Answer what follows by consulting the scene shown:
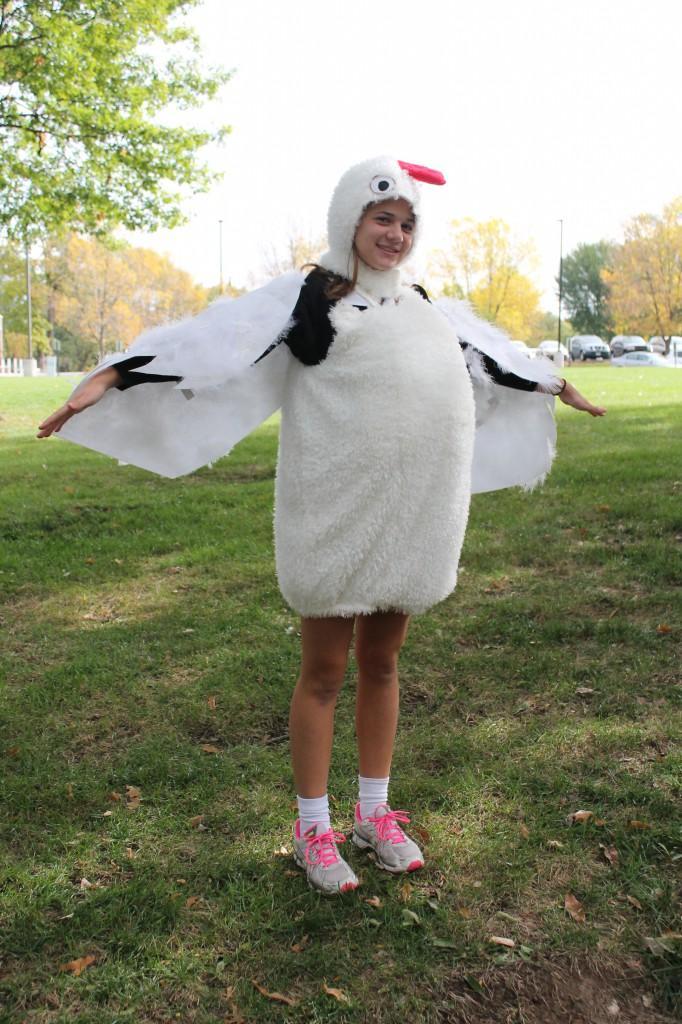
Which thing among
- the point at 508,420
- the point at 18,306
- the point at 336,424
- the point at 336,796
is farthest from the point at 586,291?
the point at 336,424

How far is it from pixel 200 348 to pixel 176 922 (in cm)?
175

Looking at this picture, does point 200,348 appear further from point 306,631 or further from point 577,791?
point 577,791

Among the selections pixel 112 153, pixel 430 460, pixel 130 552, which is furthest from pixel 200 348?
pixel 112 153

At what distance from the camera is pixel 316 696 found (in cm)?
291

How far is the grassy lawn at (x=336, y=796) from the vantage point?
2541mm

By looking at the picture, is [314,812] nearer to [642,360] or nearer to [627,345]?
[642,360]

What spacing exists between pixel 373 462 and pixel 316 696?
2.57 ft

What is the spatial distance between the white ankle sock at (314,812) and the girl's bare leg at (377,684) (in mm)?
227

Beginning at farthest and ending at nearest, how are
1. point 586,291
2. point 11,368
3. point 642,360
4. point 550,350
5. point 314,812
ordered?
point 586,291
point 11,368
point 642,360
point 550,350
point 314,812

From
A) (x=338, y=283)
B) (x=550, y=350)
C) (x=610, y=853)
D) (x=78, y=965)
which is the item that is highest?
(x=550, y=350)

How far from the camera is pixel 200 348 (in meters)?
2.80

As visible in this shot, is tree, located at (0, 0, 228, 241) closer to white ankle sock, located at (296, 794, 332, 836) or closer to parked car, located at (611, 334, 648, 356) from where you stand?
white ankle sock, located at (296, 794, 332, 836)

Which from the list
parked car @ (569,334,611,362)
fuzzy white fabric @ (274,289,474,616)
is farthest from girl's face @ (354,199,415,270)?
parked car @ (569,334,611,362)

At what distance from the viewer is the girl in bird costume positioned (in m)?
2.71
